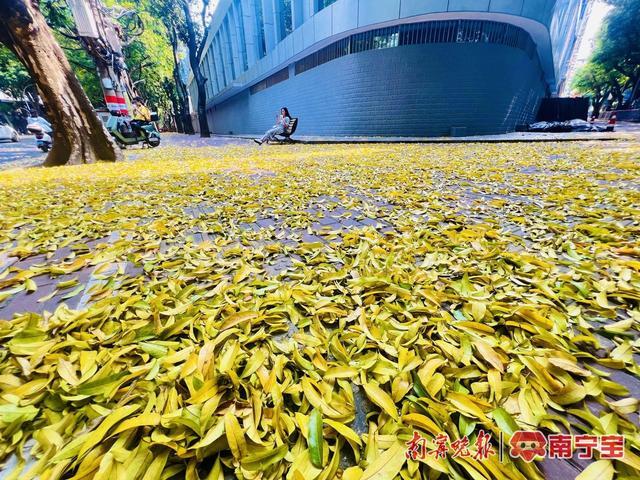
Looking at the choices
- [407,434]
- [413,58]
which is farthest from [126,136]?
[407,434]

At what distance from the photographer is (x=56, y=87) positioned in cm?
626

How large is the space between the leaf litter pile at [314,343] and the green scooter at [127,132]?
9445mm

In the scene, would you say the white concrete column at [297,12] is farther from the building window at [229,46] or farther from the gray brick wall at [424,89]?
the building window at [229,46]

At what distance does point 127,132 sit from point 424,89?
458 inches

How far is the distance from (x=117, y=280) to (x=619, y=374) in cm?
229

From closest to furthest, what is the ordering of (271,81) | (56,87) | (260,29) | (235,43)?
1. (56,87)
2. (271,81)
3. (260,29)
4. (235,43)

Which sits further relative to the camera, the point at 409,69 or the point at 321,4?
the point at 321,4

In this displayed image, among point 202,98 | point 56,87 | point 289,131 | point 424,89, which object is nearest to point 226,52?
point 202,98

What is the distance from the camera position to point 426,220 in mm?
2504

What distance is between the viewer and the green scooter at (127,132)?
10117 mm

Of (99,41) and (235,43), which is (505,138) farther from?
(235,43)

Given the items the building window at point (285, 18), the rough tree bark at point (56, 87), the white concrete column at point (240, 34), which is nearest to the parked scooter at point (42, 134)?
the rough tree bark at point (56, 87)

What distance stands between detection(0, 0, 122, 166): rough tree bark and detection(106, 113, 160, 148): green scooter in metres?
3.59

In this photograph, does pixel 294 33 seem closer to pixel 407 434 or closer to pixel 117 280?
pixel 117 280
